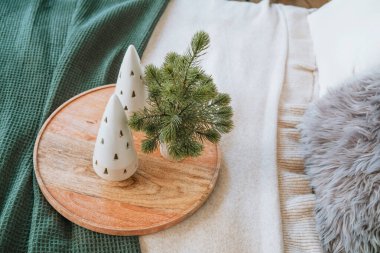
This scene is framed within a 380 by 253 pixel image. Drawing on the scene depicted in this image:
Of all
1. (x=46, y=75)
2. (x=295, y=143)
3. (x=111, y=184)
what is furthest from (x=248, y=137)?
(x=46, y=75)

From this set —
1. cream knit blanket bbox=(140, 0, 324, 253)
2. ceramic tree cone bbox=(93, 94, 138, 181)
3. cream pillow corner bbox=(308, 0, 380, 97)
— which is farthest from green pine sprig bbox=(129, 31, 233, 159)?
cream pillow corner bbox=(308, 0, 380, 97)

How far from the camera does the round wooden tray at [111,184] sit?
2.23 feet

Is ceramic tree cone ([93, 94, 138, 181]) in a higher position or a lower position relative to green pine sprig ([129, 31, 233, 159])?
lower

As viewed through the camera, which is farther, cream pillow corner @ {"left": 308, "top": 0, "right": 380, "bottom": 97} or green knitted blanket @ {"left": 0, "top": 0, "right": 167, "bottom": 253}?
cream pillow corner @ {"left": 308, "top": 0, "right": 380, "bottom": 97}

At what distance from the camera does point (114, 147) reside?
26.4 inches

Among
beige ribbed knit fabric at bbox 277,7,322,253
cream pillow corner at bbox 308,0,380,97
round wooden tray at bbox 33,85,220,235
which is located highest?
cream pillow corner at bbox 308,0,380,97

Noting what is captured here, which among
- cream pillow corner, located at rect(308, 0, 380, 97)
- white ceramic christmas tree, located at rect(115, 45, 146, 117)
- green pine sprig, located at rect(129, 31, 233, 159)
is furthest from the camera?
cream pillow corner, located at rect(308, 0, 380, 97)

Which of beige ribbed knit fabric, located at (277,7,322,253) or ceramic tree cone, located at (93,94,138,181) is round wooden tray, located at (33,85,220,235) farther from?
beige ribbed knit fabric, located at (277,7,322,253)

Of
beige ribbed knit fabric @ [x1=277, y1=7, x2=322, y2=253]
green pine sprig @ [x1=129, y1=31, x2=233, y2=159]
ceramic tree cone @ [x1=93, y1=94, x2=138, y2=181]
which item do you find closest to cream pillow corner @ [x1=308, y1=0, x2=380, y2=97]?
beige ribbed knit fabric @ [x1=277, y1=7, x2=322, y2=253]

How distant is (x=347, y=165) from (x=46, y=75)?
2.51 ft

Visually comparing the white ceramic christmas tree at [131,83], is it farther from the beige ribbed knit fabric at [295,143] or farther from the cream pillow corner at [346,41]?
the cream pillow corner at [346,41]

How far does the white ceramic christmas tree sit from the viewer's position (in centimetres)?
74

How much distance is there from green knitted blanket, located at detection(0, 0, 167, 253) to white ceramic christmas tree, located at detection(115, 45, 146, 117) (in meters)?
0.22

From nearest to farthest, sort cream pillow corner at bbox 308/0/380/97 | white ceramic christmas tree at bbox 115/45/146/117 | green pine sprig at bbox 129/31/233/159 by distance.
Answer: green pine sprig at bbox 129/31/233/159
white ceramic christmas tree at bbox 115/45/146/117
cream pillow corner at bbox 308/0/380/97
